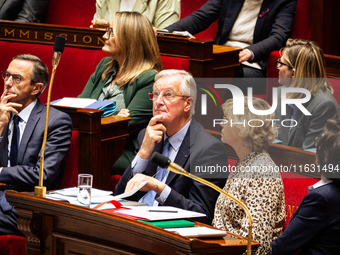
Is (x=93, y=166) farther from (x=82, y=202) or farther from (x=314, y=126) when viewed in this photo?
(x=314, y=126)

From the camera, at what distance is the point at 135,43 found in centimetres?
302

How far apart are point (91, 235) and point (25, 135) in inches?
35.7

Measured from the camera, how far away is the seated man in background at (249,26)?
362cm

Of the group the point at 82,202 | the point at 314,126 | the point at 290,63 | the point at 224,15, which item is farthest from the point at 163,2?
the point at 82,202

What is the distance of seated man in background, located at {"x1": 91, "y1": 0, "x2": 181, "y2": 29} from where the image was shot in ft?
12.6

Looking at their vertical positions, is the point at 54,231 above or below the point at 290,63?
below

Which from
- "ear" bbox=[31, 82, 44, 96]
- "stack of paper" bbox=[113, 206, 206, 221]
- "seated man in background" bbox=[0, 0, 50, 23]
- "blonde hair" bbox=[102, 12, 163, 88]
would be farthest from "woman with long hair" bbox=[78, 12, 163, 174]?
"seated man in background" bbox=[0, 0, 50, 23]

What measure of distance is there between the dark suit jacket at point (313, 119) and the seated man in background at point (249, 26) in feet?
2.88

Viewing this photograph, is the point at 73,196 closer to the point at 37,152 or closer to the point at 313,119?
the point at 37,152

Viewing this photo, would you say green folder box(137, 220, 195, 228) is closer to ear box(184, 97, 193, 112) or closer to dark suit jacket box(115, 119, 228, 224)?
dark suit jacket box(115, 119, 228, 224)

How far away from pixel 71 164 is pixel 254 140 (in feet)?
3.28

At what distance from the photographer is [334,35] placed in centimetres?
395

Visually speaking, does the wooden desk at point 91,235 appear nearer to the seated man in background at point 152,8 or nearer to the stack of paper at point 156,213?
the stack of paper at point 156,213

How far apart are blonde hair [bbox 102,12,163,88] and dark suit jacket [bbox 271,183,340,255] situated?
61.1 inches
